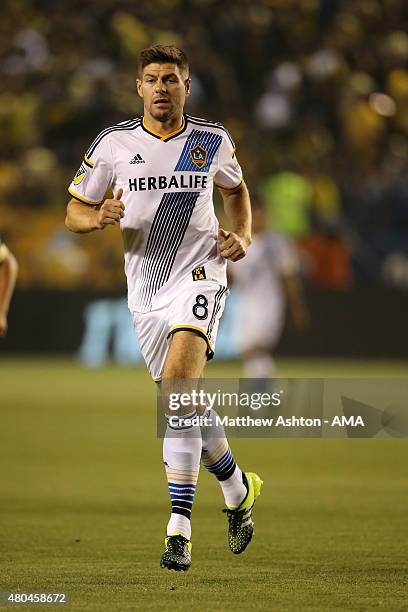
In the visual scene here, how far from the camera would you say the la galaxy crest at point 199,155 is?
6.19 meters

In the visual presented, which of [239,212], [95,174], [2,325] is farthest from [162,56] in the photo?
[2,325]

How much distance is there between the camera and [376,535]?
686cm

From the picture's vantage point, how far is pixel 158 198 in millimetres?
6078

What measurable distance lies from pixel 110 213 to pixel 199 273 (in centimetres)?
55

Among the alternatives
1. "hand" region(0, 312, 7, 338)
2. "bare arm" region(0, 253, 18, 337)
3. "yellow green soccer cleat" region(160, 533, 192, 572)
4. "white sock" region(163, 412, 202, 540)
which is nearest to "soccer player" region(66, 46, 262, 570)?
"white sock" region(163, 412, 202, 540)

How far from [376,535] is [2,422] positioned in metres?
6.87

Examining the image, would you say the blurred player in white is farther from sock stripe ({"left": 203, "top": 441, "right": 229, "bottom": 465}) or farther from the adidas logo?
the adidas logo

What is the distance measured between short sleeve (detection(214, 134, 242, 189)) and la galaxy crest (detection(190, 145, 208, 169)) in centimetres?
10

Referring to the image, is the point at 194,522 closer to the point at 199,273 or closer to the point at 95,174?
the point at 199,273

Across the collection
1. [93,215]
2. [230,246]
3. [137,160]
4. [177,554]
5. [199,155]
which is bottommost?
[177,554]

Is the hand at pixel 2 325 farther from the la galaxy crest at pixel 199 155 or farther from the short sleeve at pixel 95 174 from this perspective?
the la galaxy crest at pixel 199 155

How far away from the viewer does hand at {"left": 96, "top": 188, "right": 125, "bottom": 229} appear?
5.79 metres

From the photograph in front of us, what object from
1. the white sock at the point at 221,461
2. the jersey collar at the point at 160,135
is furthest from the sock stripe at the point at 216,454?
the jersey collar at the point at 160,135

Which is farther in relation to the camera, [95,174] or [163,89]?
[95,174]
